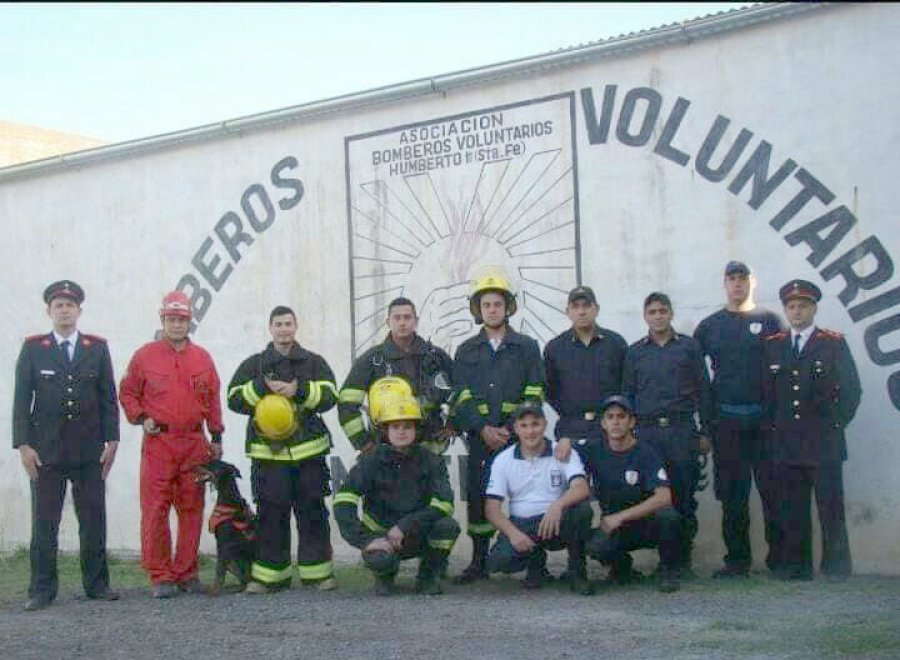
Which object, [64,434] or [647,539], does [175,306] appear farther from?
[647,539]

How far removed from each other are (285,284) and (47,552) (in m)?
3.60

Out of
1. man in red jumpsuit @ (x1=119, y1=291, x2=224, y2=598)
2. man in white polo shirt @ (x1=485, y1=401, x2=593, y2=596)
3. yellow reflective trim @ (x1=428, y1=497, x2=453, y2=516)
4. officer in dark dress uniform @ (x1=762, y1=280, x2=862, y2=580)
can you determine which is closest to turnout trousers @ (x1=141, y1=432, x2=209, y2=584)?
man in red jumpsuit @ (x1=119, y1=291, x2=224, y2=598)

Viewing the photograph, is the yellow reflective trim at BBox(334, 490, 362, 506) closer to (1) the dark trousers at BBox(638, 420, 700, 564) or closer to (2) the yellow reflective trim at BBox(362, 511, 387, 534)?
(2) the yellow reflective trim at BBox(362, 511, 387, 534)

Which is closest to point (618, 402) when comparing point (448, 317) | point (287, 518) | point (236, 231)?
point (287, 518)

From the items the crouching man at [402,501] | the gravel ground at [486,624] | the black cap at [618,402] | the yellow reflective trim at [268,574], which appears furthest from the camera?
the yellow reflective trim at [268,574]

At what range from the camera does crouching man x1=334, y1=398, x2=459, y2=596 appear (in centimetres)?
765

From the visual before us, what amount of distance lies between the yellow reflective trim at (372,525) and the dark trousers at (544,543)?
695mm

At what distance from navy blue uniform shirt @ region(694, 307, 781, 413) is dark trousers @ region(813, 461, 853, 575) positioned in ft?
1.92

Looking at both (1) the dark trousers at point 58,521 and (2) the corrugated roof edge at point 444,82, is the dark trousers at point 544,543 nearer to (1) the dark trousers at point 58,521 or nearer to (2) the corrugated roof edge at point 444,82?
(1) the dark trousers at point 58,521

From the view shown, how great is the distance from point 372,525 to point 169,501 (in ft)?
4.74

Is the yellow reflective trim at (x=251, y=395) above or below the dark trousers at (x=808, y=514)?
above

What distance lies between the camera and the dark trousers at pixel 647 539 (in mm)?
7445

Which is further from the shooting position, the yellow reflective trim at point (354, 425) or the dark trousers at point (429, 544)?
the yellow reflective trim at point (354, 425)

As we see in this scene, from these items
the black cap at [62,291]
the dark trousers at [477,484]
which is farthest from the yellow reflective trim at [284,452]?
the black cap at [62,291]
